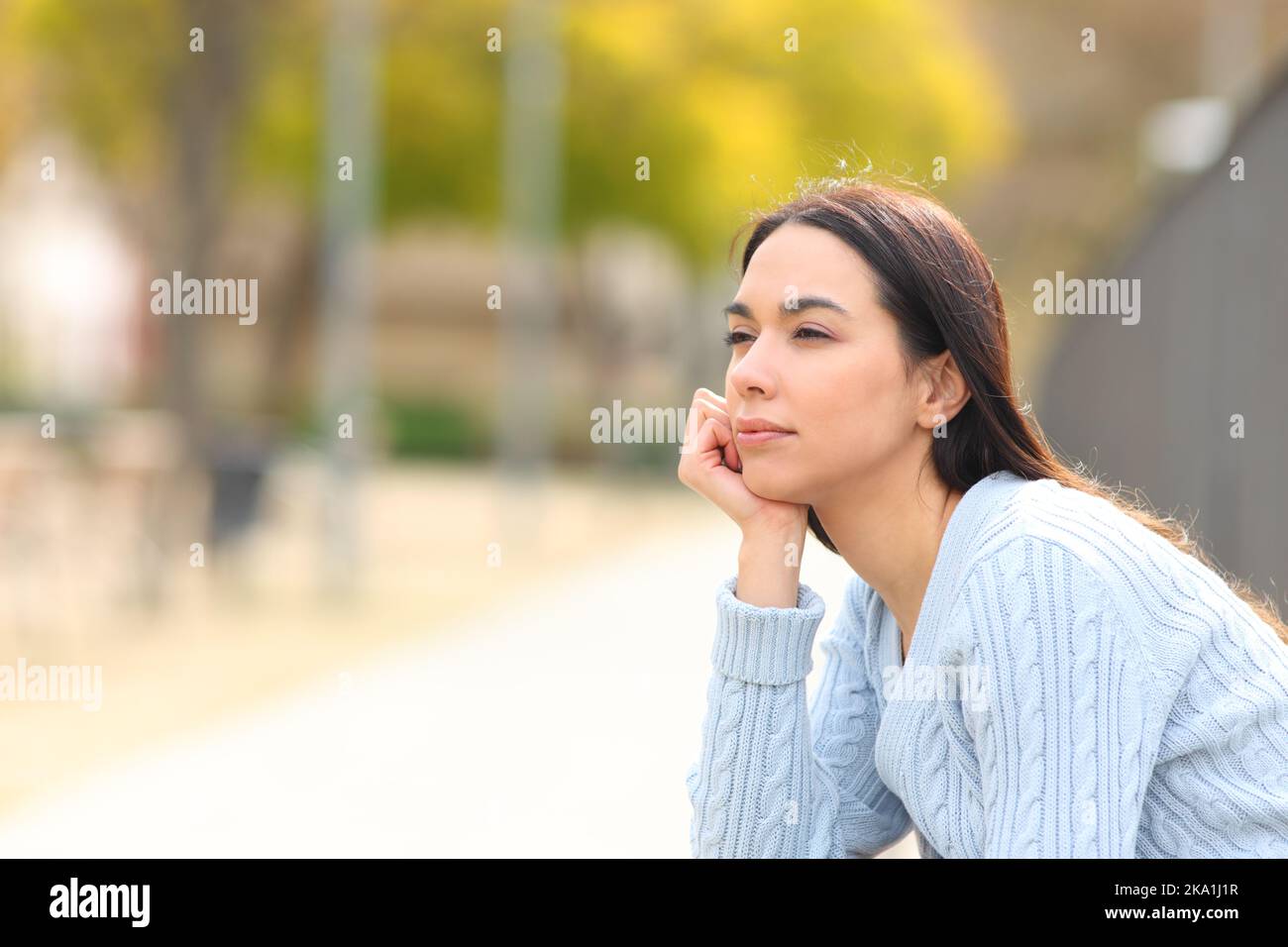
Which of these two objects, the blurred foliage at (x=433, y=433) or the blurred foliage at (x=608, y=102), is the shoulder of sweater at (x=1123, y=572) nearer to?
the blurred foliage at (x=608, y=102)

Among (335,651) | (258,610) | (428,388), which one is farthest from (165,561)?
(428,388)

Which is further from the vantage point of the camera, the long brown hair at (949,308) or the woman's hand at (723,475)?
the woman's hand at (723,475)

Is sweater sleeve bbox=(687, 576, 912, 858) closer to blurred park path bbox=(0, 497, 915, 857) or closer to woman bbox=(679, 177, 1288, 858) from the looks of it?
woman bbox=(679, 177, 1288, 858)

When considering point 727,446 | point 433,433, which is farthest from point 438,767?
point 433,433

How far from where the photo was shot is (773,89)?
→ 24609 millimetres

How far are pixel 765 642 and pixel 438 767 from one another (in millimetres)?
5190

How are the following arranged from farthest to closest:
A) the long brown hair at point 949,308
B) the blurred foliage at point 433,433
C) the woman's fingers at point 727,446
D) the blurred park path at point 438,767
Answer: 1. the blurred foliage at point 433,433
2. the blurred park path at point 438,767
3. the woman's fingers at point 727,446
4. the long brown hair at point 949,308

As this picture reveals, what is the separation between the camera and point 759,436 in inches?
95.0

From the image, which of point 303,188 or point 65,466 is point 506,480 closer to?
point 65,466

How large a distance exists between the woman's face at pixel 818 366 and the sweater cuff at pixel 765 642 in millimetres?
185

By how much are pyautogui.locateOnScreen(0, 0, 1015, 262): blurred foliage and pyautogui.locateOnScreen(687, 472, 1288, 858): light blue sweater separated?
1319 centimetres

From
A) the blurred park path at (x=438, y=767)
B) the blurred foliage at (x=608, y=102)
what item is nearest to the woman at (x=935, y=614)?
the blurred park path at (x=438, y=767)

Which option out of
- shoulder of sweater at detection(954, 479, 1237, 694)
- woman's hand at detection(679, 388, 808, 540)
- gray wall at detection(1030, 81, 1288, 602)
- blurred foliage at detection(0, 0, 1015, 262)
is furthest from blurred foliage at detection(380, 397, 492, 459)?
shoulder of sweater at detection(954, 479, 1237, 694)

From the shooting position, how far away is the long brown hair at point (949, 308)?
2301mm
